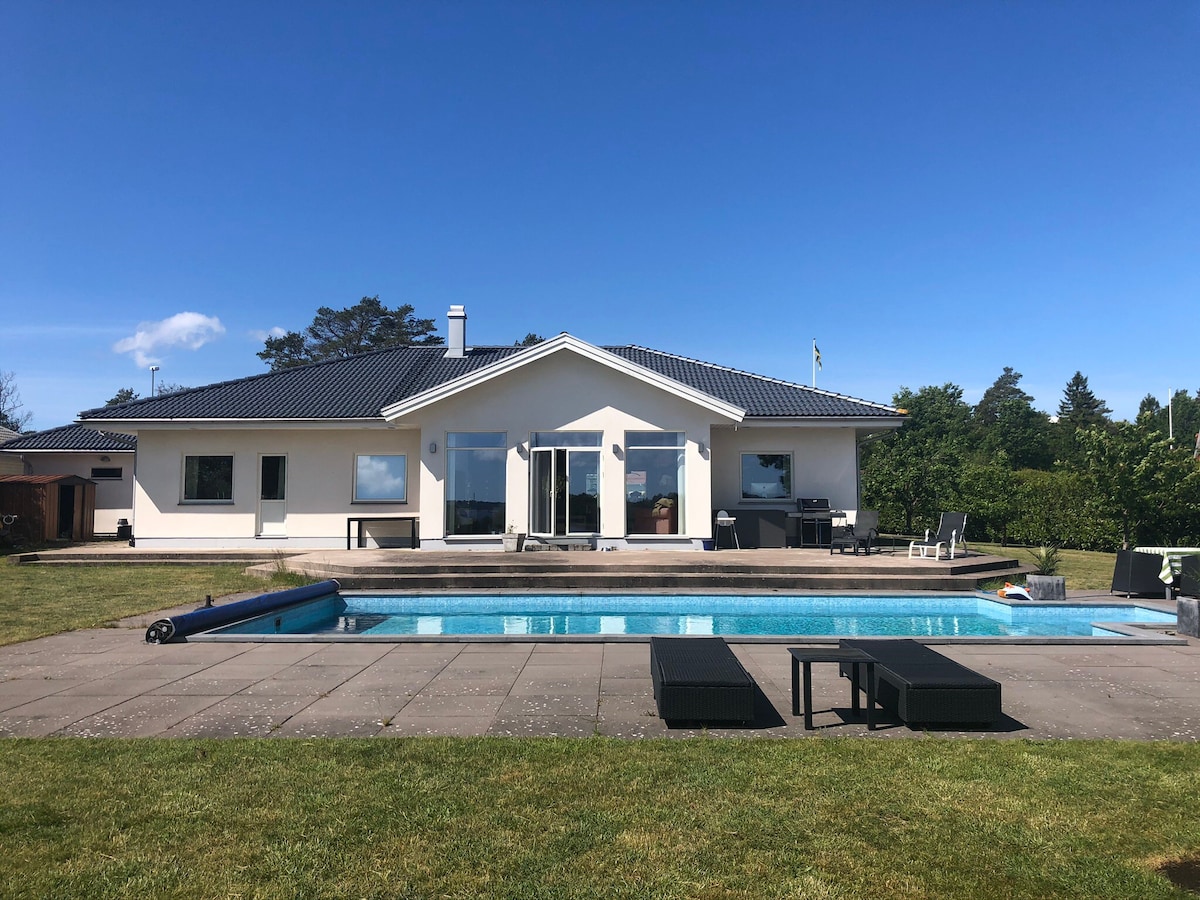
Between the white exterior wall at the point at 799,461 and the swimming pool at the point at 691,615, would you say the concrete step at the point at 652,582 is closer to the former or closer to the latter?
the swimming pool at the point at 691,615

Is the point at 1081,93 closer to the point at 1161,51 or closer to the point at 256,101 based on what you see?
the point at 1161,51

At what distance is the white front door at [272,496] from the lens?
1962cm

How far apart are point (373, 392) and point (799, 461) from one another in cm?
1223

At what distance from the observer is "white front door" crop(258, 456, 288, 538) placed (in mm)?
19625

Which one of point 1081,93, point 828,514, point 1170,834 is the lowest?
point 1170,834

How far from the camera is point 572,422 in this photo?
17.7 m

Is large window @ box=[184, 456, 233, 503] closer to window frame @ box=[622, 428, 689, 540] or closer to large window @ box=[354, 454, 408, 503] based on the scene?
large window @ box=[354, 454, 408, 503]

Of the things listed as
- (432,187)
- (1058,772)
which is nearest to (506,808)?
(1058,772)

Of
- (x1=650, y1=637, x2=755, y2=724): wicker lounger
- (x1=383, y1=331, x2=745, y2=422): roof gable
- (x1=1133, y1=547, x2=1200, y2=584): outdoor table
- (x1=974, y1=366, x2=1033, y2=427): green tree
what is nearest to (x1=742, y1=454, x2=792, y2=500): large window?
(x1=383, y1=331, x2=745, y2=422): roof gable

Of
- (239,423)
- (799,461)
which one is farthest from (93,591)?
(799,461)

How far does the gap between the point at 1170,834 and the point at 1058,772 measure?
82 cm

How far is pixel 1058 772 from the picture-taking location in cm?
441

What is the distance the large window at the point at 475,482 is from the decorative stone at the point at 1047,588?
11237mm

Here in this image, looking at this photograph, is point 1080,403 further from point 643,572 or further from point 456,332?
point 643,572
